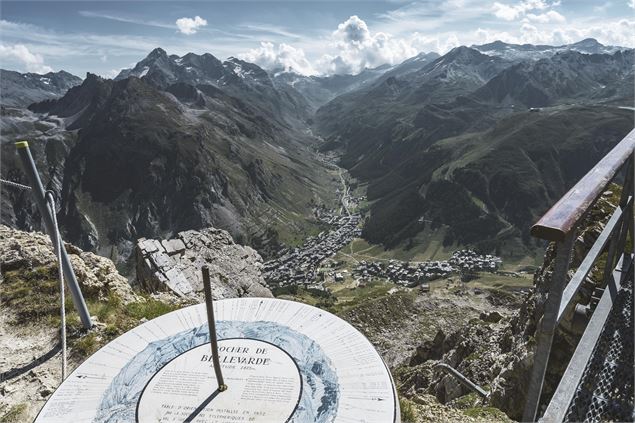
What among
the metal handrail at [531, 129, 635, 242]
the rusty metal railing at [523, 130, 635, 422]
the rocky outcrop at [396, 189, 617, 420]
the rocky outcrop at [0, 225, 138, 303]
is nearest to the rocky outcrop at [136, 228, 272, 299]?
the rocky outcrop at [0, 225, 138, 303]

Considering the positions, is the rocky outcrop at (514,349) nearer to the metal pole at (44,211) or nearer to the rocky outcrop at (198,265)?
the metal pole at (44,211)

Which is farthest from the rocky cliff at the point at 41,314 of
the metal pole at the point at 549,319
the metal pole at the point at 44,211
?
the metal pole at the point at 549,319

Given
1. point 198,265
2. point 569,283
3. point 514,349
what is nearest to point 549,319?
point 569,283

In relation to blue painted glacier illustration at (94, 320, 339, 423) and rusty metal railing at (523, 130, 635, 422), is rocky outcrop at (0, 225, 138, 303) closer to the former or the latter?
Result: blue painted glacier illustration at (94, 320, 339, 423)

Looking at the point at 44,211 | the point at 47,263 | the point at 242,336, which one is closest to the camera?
the point at 242,336

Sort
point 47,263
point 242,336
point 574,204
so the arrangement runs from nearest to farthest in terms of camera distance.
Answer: point 574,204 < point 242,336 < point 47,263

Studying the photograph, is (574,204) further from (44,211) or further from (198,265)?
(198,265)

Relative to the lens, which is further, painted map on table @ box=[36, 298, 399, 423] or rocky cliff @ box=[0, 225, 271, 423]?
rocky cliff @ box=[0, 225, 271, 423]
